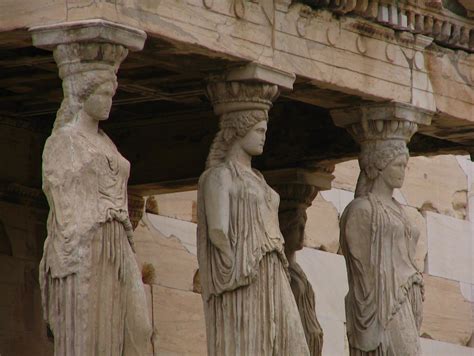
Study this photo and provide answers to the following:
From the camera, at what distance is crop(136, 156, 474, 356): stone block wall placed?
2284 centimetres

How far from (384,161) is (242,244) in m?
1.75

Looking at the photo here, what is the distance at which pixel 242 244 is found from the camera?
1797 cm

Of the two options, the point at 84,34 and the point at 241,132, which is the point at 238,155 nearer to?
the point at 241,132

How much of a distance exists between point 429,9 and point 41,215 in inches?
128

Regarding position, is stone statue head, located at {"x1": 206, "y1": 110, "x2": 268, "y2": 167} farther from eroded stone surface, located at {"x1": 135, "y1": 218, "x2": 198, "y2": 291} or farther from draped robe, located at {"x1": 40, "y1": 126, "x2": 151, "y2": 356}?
eroded stone surface, located at {"x1": 135, "y1": 218, "x2": 198, "y2": 291}

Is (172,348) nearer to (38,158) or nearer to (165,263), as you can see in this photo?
(165,263)

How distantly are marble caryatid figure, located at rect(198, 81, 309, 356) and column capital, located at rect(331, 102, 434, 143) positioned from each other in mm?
1310

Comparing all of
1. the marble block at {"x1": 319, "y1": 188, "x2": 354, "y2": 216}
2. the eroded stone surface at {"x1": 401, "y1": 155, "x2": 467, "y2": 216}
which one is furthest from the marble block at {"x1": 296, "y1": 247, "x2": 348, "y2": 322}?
the eroded stone surface at {"x1": 401, "y1": 155, "x2": 467, "y2": 216}

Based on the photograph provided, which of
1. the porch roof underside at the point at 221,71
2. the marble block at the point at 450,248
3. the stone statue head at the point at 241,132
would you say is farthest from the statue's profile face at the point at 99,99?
the marble block at the point at 450,248

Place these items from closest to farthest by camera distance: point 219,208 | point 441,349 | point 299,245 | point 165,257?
point 219,208 < point 299,245 < point 165,257 < point 441,349

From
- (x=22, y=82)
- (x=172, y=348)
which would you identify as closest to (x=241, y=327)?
(x=22, y=82)

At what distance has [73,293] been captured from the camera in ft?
54.7

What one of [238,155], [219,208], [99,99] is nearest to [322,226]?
[238,155]

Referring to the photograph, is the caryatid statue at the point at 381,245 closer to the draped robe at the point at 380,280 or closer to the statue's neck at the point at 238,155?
the draped robe at the point at 380,280
